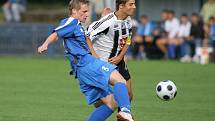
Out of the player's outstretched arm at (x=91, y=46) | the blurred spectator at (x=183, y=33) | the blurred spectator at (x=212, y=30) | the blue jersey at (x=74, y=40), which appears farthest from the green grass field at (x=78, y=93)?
the blue jersey at (x=74, y=40)

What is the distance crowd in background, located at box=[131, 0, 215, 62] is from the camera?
2427 cm

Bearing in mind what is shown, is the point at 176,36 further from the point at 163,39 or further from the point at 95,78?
the point at 95,78

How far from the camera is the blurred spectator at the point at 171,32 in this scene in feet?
80.4

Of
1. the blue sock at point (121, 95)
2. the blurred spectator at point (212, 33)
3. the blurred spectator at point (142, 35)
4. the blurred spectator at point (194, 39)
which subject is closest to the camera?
the blue sock at point (121, 95)

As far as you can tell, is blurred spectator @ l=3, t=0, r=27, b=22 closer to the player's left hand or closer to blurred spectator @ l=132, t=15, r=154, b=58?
blurred spectator @ l=132, t=15, r=154, b=58

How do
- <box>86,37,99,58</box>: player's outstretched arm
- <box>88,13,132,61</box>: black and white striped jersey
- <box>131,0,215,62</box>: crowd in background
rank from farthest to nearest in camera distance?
<box>131,0,215,62</box>: crowd in background → <box>88,13,132,61</box>: black and white striped jersey → <box>86,37,99,58</box>: player's outstretched arm

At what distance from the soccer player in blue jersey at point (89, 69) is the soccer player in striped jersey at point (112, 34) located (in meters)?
0.89

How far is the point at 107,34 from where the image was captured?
10148mm

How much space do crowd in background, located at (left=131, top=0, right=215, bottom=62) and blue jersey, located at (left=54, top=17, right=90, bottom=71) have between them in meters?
Result: 15.1

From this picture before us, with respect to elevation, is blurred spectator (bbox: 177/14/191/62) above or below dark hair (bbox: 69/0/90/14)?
below

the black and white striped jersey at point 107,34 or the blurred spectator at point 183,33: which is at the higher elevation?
the black and white striped jersey at point 107,34

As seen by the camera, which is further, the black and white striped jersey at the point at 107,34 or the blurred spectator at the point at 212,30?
the blurred spectator at the point at 212,30

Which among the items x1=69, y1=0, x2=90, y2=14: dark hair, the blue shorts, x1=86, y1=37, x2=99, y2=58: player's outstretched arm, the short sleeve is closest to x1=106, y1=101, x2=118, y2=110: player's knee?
the blue shorts

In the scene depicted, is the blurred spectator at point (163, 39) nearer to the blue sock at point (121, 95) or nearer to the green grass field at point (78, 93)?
the green grass field at point (78, 93)
